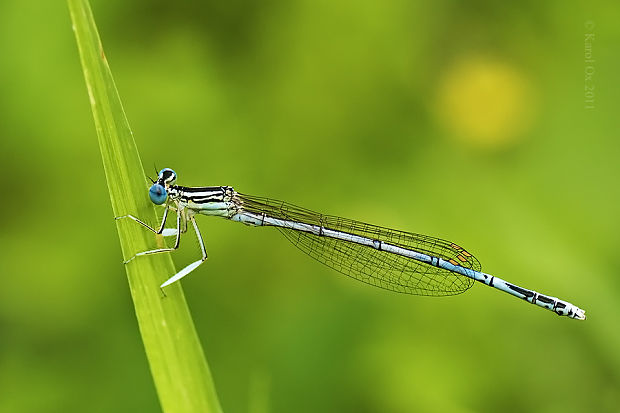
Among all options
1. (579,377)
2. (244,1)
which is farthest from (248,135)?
(579,377)

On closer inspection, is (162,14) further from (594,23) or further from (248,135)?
(594,23)

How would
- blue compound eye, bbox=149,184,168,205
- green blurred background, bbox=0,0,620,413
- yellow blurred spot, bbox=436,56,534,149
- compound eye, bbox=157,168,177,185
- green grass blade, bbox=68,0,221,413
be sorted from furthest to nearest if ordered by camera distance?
yellow blurred spot, bbox=436,56,534,149 → green blurred background, bbox=0,0,620,413 → compound eye, bbox=157,168,177,185 → blue compound eye, bbox=149,184,168,205 → green grass blade, bbox=68,0,221,413

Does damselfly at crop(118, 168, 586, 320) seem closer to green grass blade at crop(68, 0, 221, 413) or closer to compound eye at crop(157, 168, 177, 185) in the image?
compound eye at crop(157, 168, 177, 185)

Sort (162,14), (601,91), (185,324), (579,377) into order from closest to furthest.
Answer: (185,324) < (579,377) < (162,14) < (601,91)

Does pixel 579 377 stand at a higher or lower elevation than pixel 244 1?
lower

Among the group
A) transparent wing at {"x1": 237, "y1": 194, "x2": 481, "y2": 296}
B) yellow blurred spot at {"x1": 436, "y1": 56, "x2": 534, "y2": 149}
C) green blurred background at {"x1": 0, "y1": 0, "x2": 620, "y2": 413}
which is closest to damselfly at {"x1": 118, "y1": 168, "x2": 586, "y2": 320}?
transparent wing at {"x1": 237, "y1": 194, "x2": 481, "y2": 296}

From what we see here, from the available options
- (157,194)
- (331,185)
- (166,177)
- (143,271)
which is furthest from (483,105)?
(143,271)

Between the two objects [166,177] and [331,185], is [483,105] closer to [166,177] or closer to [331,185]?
[331,185]
